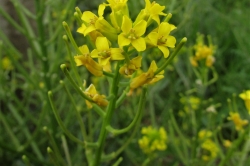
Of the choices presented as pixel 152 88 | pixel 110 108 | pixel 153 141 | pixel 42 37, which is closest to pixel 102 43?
pixel 110 108

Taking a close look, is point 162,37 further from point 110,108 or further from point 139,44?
point 110,108

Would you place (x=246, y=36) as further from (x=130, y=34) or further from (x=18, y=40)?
(x=130, y=34)

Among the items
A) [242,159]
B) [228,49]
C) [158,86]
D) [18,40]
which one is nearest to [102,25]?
[242,159]

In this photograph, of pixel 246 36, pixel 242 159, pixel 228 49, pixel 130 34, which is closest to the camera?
pixel 130 34

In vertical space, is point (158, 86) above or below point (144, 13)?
below

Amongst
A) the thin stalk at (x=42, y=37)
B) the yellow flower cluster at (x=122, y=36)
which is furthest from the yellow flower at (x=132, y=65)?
the thin stalk at (x=42, y=37)

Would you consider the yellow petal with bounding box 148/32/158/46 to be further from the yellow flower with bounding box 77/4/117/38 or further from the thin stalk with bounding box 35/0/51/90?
the thin stalk with bounding box 35/0/51/90
